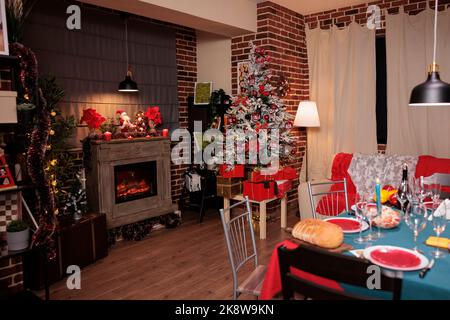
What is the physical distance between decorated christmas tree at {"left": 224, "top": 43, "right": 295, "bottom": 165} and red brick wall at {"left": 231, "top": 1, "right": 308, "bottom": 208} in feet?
1.15

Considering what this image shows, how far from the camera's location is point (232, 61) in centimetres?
549

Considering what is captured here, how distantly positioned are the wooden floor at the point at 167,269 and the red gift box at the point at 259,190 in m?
0.48

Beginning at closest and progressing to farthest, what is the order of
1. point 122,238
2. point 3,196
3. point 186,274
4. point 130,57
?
point 3,196 < point 186,274 < point 122,238 < point 130,57

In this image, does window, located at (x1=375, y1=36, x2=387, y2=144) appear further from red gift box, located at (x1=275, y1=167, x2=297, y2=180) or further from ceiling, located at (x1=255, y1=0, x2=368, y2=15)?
red gift box, located at (x1=275, y1=167, x2=297, y2=180)

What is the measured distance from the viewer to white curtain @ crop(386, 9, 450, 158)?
458 centimetres

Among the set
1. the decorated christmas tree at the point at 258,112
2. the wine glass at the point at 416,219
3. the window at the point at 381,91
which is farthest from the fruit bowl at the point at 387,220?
the window at the point at 381,91

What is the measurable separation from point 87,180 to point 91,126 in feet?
2.03

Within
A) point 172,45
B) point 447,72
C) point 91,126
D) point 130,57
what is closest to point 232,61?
point 172,45

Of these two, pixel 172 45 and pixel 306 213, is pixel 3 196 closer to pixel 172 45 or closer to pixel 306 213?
pixel 306 213

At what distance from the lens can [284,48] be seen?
533 centimetres

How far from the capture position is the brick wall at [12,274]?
287 centimetres

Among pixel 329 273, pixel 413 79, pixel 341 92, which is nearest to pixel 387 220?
pixel 329 273

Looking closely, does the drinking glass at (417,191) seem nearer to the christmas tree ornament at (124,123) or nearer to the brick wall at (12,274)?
the brick wall at (12,274)

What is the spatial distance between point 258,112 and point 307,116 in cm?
83
